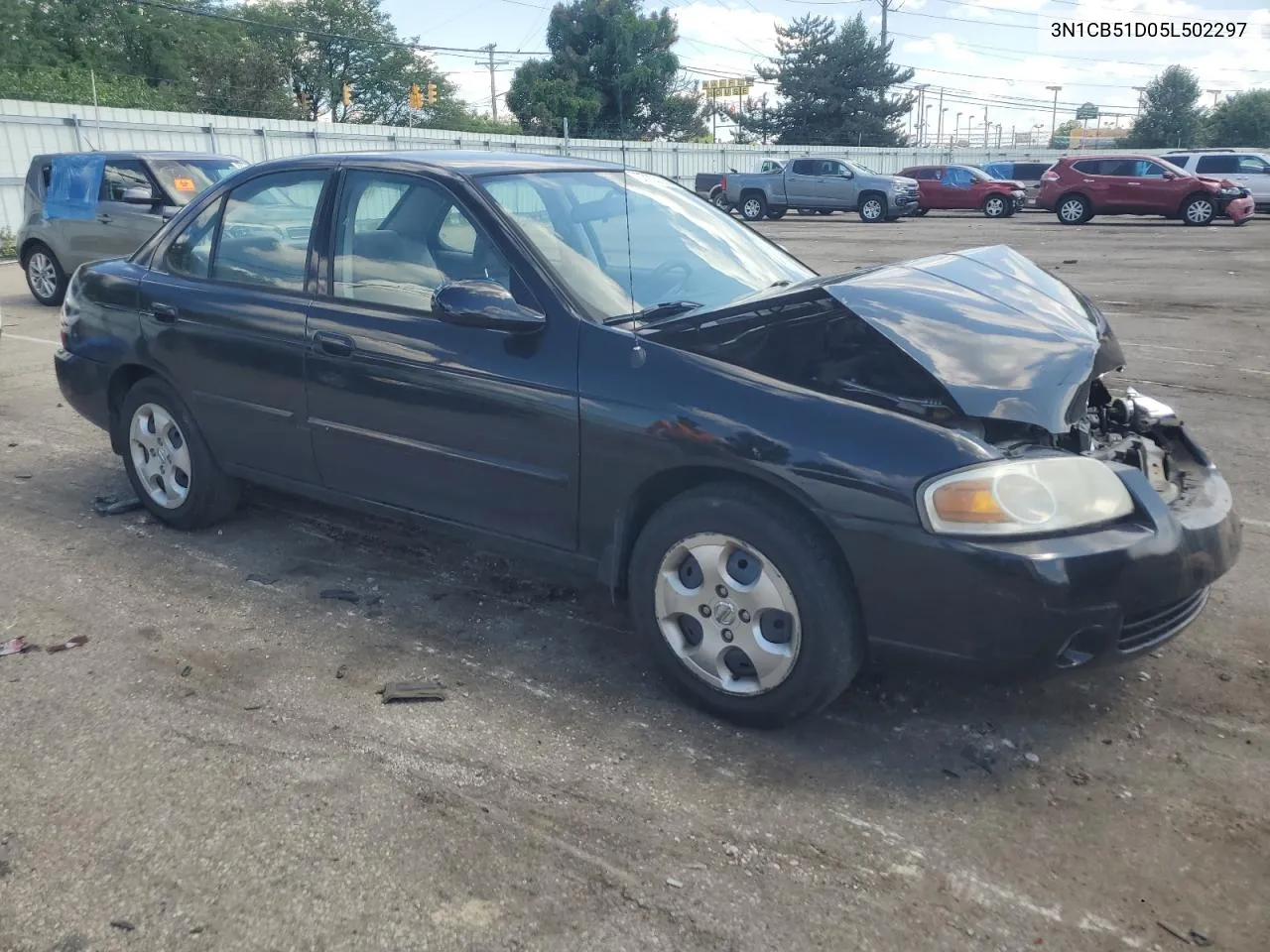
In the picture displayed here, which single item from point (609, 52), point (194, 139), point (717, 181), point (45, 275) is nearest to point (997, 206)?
point (717, 181)

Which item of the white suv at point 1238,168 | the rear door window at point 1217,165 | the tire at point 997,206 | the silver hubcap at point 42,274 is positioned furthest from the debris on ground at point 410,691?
the tire at point 997,206

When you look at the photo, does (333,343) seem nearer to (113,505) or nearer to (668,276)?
(668,276)

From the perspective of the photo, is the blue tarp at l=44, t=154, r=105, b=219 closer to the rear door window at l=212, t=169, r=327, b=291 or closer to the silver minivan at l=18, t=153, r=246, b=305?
the silver minivan at l=18, t=153, r=246, b=305

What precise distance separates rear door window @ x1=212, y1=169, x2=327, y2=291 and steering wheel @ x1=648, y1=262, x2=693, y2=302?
1.44m

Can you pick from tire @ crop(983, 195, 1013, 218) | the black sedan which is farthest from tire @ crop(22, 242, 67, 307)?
tire @ crop(983, 195, 1013, 218)

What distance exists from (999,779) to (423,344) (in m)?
2.38

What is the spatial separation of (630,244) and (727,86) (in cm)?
6455

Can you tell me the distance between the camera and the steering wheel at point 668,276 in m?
3.92

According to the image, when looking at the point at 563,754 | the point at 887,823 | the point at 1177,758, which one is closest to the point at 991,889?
the point at 887,823

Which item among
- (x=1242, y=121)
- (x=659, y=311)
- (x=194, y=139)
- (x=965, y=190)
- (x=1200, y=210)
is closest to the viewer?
(x=659, y=311)

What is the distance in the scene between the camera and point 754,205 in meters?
31.5

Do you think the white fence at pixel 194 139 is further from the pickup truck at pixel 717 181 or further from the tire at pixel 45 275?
the tire at pixel 45 275

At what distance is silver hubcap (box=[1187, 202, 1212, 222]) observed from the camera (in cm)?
2480

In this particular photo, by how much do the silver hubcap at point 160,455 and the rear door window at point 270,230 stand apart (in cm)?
78
